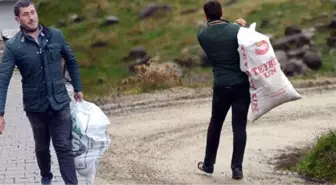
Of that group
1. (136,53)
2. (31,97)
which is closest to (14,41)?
(31,97)

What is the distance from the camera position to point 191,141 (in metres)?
9.78

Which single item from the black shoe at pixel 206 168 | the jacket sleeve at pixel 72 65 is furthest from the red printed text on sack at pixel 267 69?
the jacket sleeve at pixel 72 65

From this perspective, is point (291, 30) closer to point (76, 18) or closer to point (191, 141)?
point (76, 18)

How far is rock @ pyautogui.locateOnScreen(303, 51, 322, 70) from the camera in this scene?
19.0 m

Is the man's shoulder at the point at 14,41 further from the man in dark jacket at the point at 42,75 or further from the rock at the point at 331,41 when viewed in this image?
the rock at the point at 331,41

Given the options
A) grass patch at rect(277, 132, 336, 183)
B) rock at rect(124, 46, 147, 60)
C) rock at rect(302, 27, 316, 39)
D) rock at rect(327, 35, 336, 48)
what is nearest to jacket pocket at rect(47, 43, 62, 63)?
grass patch at rect(277, 132, 336, 183)

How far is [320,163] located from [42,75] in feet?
9.40

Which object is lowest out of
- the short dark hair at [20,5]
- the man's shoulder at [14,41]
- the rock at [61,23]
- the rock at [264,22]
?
the rock at [61,23]

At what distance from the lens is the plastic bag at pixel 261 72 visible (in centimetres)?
727

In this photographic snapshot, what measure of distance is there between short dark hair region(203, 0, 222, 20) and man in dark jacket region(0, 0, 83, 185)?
4.81ft

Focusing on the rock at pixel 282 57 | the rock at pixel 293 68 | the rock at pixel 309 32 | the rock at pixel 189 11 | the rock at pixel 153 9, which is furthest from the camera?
the rock at pixel 153 9

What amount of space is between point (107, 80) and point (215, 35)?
14.9 meters

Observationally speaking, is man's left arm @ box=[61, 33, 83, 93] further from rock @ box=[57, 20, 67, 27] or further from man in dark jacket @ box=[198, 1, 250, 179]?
rock @ box=[57, 20, 67, 27]

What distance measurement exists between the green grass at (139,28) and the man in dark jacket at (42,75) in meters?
13.0
